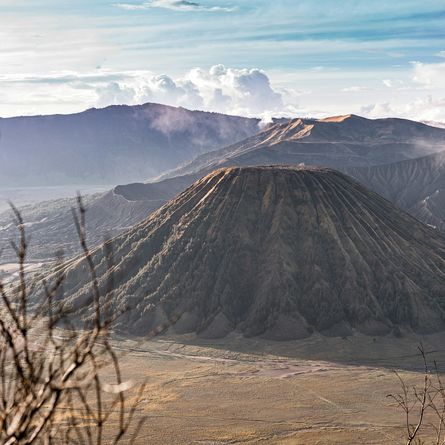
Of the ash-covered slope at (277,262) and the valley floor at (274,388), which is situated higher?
the ash-covered slope at (277,262)

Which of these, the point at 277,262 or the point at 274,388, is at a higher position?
the point at 277,262

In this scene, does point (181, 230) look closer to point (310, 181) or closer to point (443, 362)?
point (310, 181)

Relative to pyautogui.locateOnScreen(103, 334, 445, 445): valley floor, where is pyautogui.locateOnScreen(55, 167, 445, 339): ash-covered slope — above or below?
above

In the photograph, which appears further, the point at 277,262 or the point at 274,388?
the point at 277,262

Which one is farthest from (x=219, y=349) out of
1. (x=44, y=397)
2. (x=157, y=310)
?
(x=44, y=397)

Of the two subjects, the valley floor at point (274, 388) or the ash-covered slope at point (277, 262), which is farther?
the ash-covered slope at point (277, 262)

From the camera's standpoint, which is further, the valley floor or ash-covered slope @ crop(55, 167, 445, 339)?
ash-covered slope @ crop(55, 167, 445, 339)
